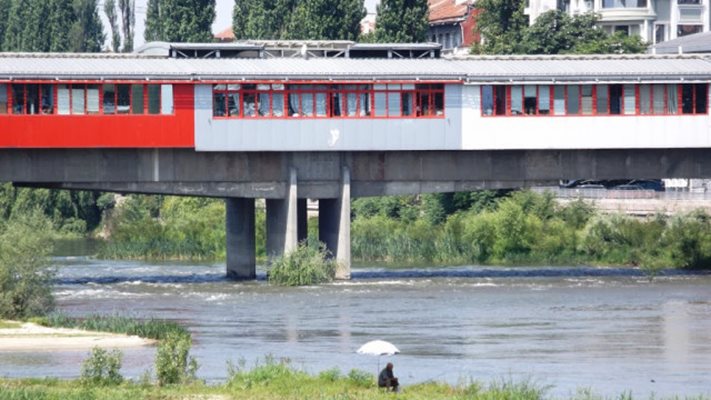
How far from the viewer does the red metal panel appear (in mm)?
74000

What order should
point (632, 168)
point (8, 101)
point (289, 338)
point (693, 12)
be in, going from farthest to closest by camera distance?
point (693, 12), point (632, 168), point (8, 101), point (289, 338)

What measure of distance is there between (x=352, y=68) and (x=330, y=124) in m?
2.54

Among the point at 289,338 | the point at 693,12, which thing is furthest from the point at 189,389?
the point at 693,12

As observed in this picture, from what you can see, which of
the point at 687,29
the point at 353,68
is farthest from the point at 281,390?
the point at 687,29

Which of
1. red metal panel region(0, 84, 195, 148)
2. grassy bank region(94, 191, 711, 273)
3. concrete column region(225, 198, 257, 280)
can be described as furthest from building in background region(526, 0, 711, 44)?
red metal panel region(0, 84, 195, 148)

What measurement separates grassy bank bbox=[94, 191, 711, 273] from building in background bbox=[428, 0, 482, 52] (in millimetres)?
48680

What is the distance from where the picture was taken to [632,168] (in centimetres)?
7969

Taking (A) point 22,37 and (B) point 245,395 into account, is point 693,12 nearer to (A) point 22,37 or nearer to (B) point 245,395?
(A) point 22,37

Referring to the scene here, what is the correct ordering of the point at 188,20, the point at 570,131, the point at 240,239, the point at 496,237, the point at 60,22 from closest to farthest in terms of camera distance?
1. the point at 570,131
2. the point at 240,239
3. the point at 496,237
4. the point at 188,20
5. the point at 60,22

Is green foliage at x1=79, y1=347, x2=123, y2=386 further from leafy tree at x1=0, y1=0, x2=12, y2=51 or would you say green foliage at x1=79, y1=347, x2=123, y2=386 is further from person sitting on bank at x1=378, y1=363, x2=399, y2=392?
leafy tree at x1=0, y1=0, x2=12, y2=51

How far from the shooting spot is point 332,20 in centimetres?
11356

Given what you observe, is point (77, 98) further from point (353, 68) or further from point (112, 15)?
point (112, 15)

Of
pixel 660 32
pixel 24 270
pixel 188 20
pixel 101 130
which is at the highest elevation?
pixel 188 20

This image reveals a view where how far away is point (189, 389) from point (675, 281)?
36934 mm
